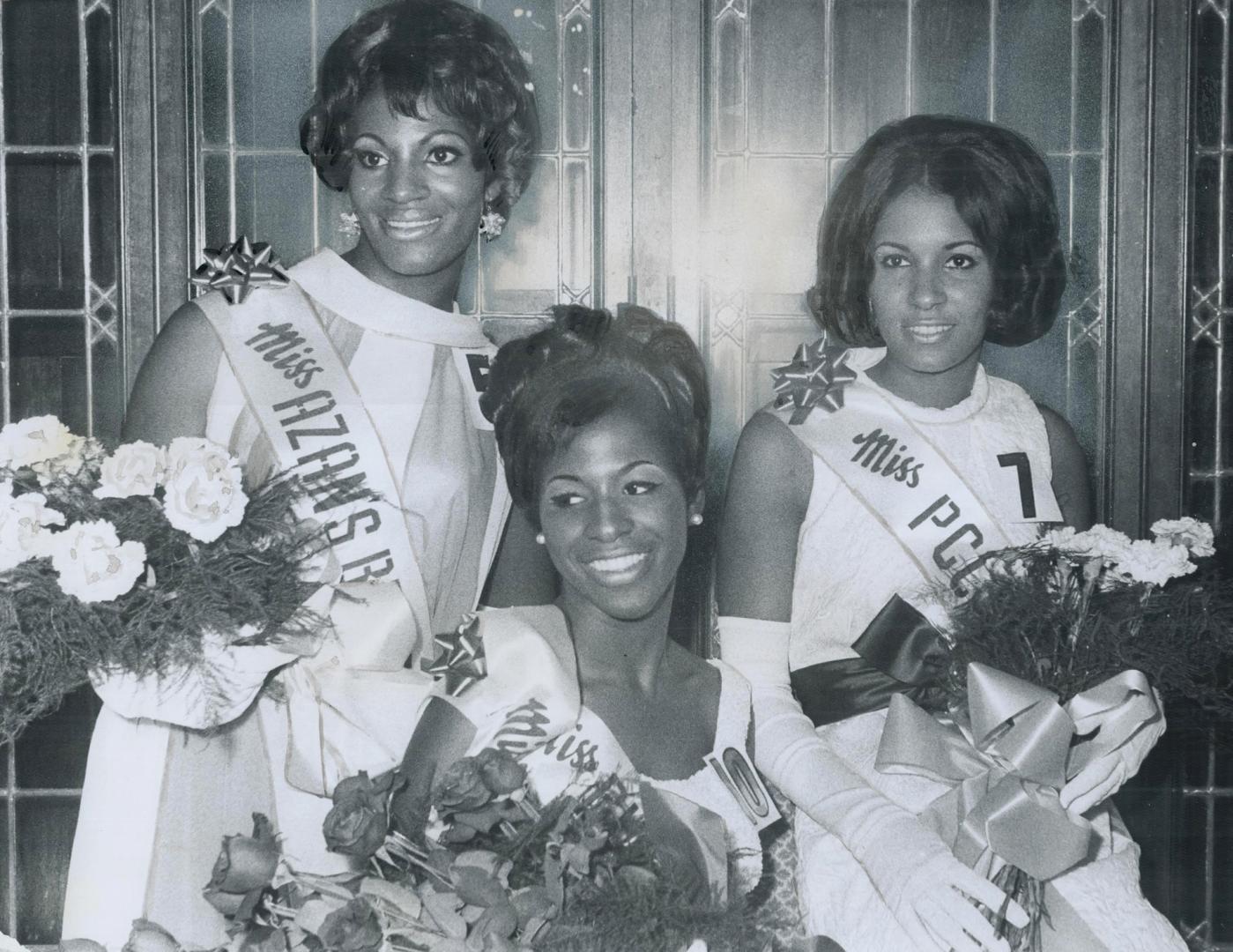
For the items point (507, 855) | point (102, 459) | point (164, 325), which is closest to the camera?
point (507, 855)

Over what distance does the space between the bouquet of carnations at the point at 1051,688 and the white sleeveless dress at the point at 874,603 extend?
0.08 metres

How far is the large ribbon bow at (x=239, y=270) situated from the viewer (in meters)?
2.33

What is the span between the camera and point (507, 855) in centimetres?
206

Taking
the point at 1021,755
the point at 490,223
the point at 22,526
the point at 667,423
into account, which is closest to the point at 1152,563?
the point at 1021,755

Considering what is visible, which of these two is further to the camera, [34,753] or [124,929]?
[34,753]

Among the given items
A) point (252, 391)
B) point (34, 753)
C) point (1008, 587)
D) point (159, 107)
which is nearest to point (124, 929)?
point (34, 753)

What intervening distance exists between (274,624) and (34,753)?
0.55 m

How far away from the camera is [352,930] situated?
192 cm

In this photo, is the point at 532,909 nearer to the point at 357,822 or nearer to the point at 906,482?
the point at 357,822

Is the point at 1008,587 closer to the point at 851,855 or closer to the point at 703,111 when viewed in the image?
the point at 851,855

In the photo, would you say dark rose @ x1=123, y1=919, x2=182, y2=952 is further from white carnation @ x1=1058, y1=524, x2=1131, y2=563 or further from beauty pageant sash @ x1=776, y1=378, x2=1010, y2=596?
white carnation @ x1=1058, y1=524, x2=1131, y2=563

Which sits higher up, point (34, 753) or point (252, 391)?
point (252, 391)

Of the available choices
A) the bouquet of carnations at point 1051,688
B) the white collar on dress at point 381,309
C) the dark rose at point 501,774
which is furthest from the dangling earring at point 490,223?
the bouquet of carnations at point 1051,688

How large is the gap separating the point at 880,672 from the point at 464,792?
70 centimetres
